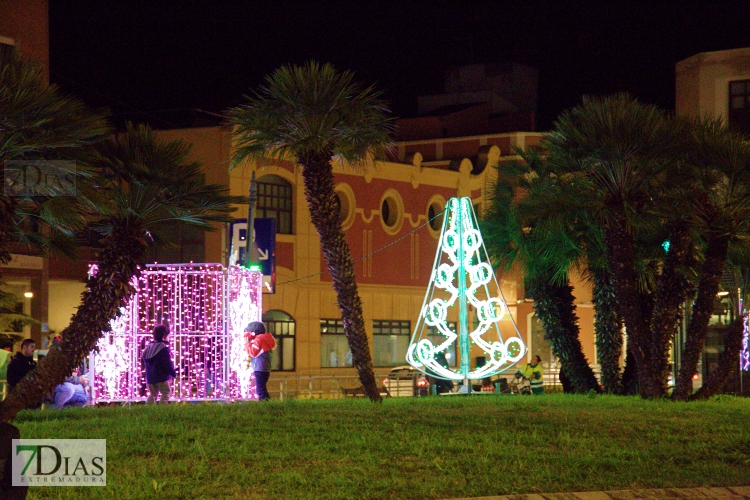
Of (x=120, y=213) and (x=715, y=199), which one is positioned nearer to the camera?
(x=120, y=213)

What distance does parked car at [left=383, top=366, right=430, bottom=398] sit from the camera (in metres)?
31.4

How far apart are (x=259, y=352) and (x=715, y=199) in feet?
30.4

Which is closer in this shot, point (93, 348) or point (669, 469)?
point (669, 469)

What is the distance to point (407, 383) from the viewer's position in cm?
3547

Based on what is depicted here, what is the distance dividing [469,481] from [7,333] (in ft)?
71.8

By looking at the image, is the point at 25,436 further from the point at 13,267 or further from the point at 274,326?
the point at 274,326

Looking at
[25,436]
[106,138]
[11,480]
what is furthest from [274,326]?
[11,480]

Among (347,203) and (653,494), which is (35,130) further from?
(347,203)

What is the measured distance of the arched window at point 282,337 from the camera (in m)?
36.1

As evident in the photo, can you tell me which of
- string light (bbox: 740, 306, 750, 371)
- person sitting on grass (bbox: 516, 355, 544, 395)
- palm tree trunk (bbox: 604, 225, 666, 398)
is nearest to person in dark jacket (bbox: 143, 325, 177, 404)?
palm tree trunk (bbox: 604, 225, 666, 398)

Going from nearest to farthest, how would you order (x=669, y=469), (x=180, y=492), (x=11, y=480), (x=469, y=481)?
(x=11, y=480), (x=180, y=492), (x=469, y=481), (x=669, y=469)

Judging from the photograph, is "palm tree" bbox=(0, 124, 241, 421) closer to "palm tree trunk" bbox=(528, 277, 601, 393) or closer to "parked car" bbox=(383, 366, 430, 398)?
"palm tree trunk" bbox=(528, 277, 601, 393)

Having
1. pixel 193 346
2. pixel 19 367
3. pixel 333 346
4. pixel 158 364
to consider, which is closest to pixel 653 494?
pixel 158 364

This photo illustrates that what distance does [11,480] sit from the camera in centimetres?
676
